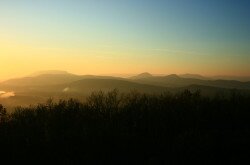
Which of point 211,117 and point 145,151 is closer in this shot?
point 145,151

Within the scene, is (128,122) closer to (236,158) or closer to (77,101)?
(77,101)

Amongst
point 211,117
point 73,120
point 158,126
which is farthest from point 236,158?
point 73,120

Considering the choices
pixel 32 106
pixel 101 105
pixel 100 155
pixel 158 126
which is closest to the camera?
pixel 100 155

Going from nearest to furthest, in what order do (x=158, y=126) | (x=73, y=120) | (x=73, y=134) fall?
(x=73, y=134) → (x=158, y=126) → (x=73, y=120)

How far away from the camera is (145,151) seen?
13906 millimetres

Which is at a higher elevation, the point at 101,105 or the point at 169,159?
the point at 101,105

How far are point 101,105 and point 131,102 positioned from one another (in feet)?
5.41

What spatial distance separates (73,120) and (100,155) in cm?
405

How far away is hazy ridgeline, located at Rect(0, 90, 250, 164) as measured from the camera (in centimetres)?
1326

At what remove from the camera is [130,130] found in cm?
1611

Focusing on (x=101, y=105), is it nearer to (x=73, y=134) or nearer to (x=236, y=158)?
(x=73, y=134)

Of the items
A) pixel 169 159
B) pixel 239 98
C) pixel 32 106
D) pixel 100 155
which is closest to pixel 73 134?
pixel 100 155

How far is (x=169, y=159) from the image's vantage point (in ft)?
41.1

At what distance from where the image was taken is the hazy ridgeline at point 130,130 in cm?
1326
